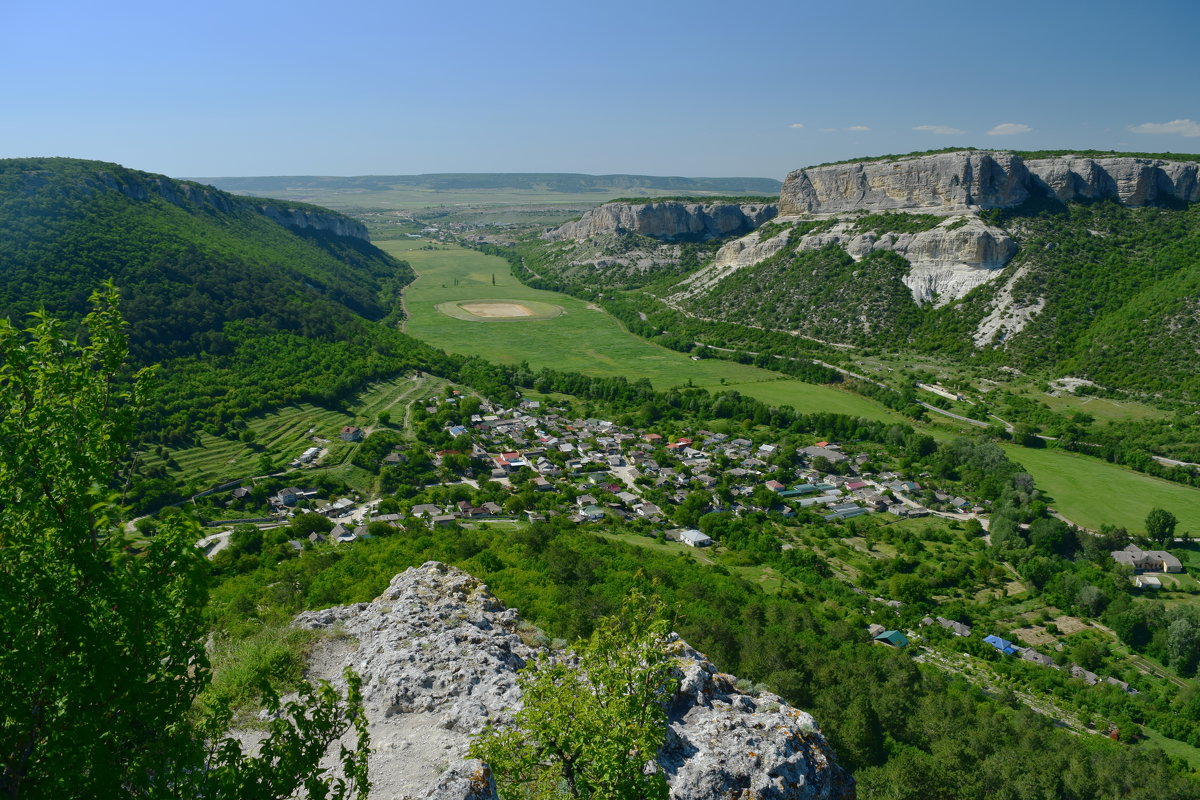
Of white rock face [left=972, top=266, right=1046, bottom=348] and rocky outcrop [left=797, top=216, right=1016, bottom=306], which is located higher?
rocky outcrop [left=797, top=216, right=1016, bottom=306]

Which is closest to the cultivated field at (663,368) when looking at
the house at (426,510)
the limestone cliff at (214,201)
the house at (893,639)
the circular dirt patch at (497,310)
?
the circular dirt patch at (497,310)

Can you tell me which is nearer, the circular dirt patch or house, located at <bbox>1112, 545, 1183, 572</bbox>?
house, located at <bbox>1112, 545, 1183, 572</bbox>

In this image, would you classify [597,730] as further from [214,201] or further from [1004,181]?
[214,201]

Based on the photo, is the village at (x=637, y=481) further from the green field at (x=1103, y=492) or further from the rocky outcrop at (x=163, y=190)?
the rocky outcrop at (x=163, y=190)

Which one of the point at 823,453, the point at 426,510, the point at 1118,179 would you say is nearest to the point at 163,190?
the point at 426,510

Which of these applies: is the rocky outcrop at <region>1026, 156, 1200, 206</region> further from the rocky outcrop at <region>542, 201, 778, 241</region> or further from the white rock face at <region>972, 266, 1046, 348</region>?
the rocky outcrop at <region>542, 201, 778, 241</region>

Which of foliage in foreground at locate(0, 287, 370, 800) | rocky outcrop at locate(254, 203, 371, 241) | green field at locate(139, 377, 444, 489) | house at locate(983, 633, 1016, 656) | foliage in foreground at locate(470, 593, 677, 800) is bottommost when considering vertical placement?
house at locate(983, 633, 1016, 656)

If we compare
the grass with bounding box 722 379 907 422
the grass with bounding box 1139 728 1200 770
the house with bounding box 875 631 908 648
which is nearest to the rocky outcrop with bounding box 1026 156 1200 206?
the grass with bounding box 722 379 907 422
